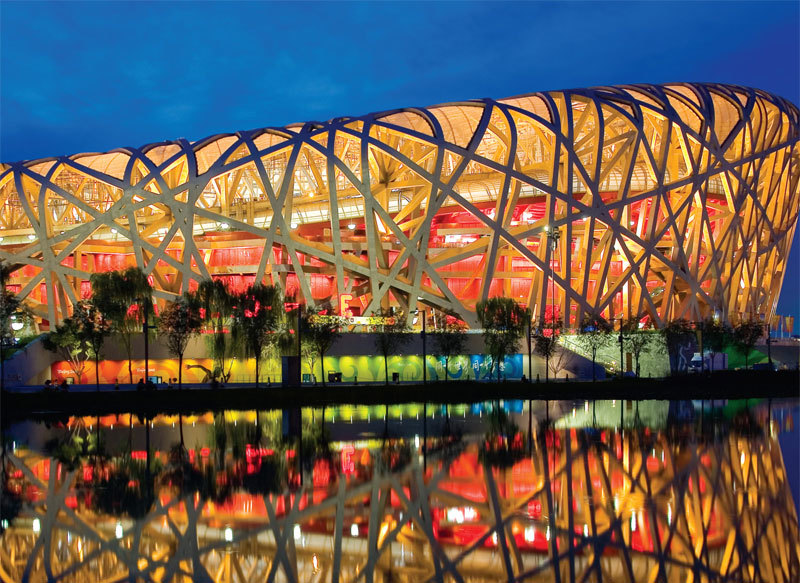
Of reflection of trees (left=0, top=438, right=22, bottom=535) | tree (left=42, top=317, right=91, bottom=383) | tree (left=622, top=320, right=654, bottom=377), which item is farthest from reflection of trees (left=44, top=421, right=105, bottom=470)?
tree (left=622, top=320, right=654, bottom=377)

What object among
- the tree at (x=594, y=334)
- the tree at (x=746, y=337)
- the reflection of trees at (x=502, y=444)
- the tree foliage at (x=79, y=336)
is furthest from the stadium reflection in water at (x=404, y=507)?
the tree at (x=746, y=337)

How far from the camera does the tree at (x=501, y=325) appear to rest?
45875 millimetres

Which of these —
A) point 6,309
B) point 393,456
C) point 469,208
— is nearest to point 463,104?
point 469,208

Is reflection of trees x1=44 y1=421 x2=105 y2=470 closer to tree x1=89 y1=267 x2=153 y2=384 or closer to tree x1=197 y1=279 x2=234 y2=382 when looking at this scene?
tree x1=89 y1=267 x2=153 y2=384

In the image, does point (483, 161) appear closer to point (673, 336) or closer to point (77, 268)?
point (673, 336)

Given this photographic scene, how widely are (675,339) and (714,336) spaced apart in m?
2.57

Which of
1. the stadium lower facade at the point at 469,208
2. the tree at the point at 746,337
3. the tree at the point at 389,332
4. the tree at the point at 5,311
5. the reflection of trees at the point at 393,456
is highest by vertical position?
the stadium lower facade at the point at 469,208

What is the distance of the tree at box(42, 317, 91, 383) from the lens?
136 ft

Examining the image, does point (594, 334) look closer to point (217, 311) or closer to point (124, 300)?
point (217, 311)

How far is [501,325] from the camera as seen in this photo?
46.2 m

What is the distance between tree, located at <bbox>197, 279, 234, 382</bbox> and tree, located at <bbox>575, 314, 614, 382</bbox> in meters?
18.7

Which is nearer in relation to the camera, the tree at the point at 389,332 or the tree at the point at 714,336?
the tree at the point at 389,332

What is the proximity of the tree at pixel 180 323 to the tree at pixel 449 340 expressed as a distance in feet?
38.7

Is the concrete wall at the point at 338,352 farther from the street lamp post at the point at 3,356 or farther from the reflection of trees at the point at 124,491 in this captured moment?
the reflection of trees at the point at 124,491
